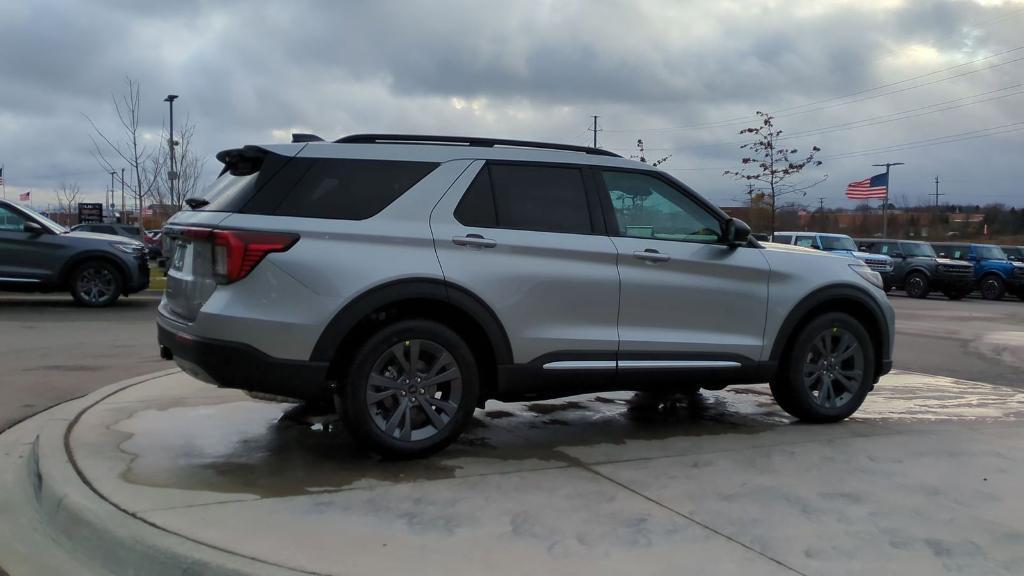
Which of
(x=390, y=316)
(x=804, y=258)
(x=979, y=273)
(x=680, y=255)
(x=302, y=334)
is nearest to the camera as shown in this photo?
(x=302, y=334)

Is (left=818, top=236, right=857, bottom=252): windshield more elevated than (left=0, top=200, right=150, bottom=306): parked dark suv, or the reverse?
(left=818, top=236, right=857, bottom=252): windshield

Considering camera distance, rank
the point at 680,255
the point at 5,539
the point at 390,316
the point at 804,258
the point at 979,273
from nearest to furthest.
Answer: the point at 5,539, the point at 390,316, the point at 680,255, the point at 804,258, the point at 979,273

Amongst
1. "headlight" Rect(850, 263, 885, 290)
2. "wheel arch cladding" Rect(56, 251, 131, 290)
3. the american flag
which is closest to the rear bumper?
"headlight" Rect(850, 263, 885, 290)

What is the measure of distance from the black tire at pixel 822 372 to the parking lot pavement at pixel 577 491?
5.4 inches

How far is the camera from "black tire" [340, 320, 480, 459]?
A: 15.1 ft

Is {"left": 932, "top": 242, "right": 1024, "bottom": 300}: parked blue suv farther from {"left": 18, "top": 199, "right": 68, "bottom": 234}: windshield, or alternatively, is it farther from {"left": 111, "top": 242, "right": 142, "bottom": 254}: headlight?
{"left": 18, "top": 199, "right": 68, "bottom": 234}: windshield

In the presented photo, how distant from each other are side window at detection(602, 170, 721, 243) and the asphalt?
4687mm

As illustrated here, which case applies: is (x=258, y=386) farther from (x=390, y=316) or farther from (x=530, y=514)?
(x=530, y=514)

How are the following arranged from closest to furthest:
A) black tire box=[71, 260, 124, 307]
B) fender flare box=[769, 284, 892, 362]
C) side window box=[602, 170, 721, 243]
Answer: side window box=[602, 170, 721, 243] < fender flare box=[769, 284, 892, 362] < black tire box=[71, 260, 124, 307]

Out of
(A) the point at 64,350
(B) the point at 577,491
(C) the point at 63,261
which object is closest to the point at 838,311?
(B) the point at 577,491

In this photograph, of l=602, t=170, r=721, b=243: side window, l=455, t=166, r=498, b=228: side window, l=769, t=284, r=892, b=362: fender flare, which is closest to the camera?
l=455, t=166, r=498, b=228: side window

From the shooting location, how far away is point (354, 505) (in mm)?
4070

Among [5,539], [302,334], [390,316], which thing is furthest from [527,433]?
[5,539]

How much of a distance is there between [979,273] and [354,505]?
29177 mm
